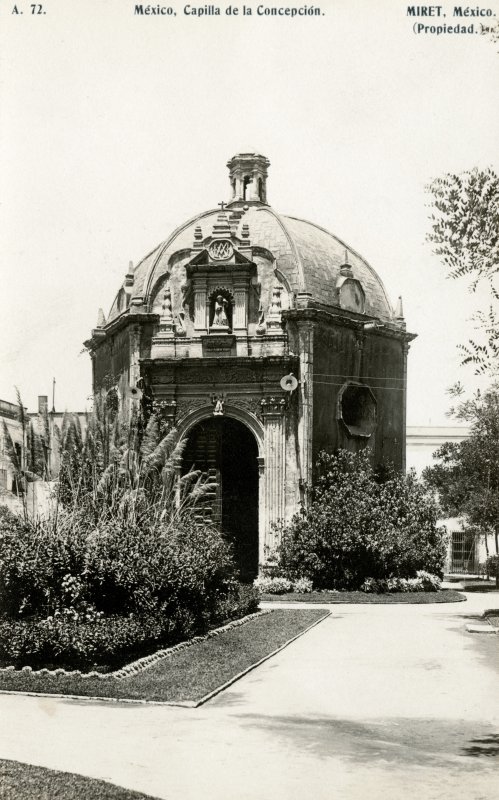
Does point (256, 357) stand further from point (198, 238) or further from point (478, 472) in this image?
point (478, 472)

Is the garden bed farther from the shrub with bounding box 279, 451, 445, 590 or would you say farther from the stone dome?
the stone dome

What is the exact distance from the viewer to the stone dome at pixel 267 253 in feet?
110

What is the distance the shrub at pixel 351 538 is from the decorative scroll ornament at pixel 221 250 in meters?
6.85

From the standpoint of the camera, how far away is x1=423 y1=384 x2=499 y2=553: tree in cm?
3562

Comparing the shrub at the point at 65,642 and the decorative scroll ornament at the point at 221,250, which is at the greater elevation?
the decorative scroll ornament at the point at 221,250

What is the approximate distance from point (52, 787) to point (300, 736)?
300cm

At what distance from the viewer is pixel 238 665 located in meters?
14.7

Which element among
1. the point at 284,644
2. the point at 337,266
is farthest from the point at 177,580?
the point at 337,266

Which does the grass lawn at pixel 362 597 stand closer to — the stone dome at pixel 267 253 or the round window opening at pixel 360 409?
the round window opening at pixel 360 409

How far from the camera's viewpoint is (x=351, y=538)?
29.6 metres

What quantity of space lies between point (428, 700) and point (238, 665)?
3.17 m

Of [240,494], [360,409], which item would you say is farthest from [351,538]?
[360,409]

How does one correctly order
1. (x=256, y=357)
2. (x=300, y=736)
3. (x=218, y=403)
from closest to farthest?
(x=300, y=736) < (x=256, y=357) < (x=218, y=403)

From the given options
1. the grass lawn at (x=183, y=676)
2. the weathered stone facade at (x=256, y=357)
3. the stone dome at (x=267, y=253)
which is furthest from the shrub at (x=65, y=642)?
the stone dome at (x=267, y=253)
